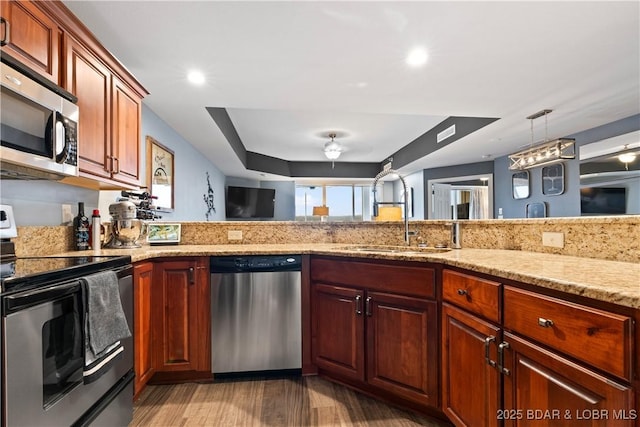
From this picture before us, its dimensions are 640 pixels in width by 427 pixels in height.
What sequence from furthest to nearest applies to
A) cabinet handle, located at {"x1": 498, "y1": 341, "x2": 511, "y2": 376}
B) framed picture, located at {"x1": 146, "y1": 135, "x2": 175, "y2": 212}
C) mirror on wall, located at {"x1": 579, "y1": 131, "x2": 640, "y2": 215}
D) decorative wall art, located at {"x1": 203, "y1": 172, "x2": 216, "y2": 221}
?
1. decorative wall art, located at {"x1": 203, "y1": 172, "x2": 216, "y2": 221}
2. mirror on wall, located at {"x1": 579, "y1": 131, "x2": 640, "y2": 215}
3. framed picture, located at {"x1": 146, "y1": 135, "x2": 175, "y2": 212}
4. cabinet handle, located at {"x1": 498, "y1": 341, "x2": 511, "y2": 376}

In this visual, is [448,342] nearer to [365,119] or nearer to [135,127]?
[135,127]

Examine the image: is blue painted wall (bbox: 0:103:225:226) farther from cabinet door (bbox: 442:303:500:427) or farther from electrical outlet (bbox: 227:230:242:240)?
cabinet door (bbox: 442:303:500:427)

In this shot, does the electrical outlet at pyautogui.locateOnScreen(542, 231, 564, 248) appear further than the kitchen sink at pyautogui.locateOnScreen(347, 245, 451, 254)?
No

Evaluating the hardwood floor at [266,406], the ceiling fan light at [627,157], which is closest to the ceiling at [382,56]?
the ceiling fan light at [627,157]

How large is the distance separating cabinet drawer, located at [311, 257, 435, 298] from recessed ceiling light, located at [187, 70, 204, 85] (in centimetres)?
169

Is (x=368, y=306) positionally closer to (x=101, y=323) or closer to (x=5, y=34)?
(x=101, y=323)

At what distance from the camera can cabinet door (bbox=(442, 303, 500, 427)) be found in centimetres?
124

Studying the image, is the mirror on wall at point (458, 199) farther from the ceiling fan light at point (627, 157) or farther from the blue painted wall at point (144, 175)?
the blue painted wall at point (144, 175)

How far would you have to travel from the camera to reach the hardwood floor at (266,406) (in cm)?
174

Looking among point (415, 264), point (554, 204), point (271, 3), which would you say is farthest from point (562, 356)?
point (554, 204)

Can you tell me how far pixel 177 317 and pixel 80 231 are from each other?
0.82 metres

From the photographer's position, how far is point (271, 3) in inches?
68.4

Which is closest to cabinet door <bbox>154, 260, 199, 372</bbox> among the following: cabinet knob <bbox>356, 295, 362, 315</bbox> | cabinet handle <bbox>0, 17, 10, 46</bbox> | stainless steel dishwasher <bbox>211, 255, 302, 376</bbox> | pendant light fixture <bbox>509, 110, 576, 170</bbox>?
stainless steel dishwasher <bbox>211, 255, 302, 376</bbox>

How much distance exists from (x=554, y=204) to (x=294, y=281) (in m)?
4.78
